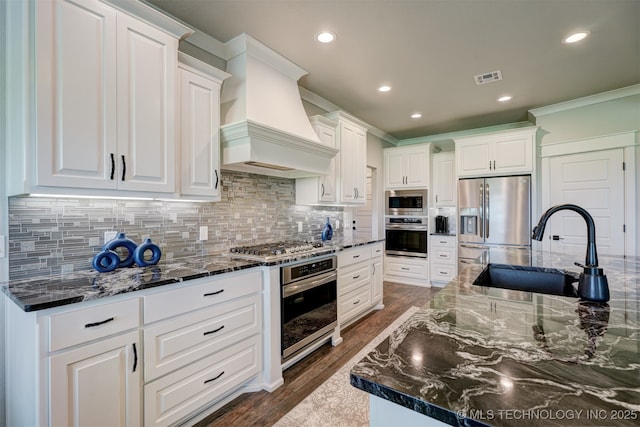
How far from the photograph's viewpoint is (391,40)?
8.40ft

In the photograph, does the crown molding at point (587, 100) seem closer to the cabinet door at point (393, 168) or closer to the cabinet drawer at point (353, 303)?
the cabinet door at point (393, 168)

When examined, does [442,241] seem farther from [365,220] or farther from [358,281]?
[358,281]

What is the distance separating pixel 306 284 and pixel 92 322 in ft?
4.78

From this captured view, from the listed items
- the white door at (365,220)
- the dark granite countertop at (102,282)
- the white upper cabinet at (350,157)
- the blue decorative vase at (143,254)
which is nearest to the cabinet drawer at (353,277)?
the white upper cabinet at (350,157)

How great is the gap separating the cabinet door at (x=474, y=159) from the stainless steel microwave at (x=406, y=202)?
70cm

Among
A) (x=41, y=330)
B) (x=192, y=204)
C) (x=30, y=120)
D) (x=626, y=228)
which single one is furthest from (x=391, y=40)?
(x=626, y=228)

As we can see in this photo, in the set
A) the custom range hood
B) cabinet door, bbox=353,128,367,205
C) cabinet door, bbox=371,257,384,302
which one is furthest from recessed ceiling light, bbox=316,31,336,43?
cabinet door, bbox=371,257,384,302

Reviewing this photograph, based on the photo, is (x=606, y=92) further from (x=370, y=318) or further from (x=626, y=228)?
(x=370, y=318)

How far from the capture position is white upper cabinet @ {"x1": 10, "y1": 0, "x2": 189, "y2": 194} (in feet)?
4.74

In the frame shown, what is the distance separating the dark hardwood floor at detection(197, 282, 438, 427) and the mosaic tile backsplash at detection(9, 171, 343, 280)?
1151 millimetres

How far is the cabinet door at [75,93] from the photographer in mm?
1452

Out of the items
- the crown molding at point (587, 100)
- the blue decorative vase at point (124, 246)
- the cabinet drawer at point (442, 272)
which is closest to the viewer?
the blue decorative vase at point (124, 246)

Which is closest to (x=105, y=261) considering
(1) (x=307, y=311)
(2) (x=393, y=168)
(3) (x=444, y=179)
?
(1) (x=307, y=311)

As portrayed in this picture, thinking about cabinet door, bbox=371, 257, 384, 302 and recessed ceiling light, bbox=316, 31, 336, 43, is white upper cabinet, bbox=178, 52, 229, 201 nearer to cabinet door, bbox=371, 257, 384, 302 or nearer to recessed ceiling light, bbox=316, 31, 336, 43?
recessed ceiling light, bbox=316, 31, 336, 43
